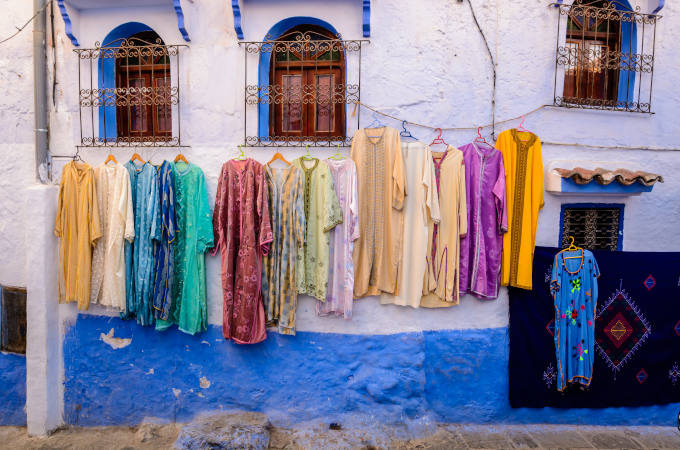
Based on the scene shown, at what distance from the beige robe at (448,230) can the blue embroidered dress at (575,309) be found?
3.43 feet

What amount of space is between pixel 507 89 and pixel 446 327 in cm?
244

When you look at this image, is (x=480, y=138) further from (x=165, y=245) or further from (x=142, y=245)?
(x=142, y=245)

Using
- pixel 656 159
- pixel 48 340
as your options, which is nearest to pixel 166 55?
pixel 48 340

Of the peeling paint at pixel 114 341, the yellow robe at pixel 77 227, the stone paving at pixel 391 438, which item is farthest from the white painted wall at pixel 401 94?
the stone paving at pixel 391 438

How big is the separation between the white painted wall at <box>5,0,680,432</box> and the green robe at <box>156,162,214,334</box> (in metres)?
0.14

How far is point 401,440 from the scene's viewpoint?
4.27m

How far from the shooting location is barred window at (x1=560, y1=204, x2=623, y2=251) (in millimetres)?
4523

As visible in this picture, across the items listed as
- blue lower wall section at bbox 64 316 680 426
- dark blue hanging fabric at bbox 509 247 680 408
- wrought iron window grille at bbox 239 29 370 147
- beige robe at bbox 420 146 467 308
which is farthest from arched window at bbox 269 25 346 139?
dark blue hanging fabric at bbox 509 247 680 408

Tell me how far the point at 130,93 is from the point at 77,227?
4.82ft

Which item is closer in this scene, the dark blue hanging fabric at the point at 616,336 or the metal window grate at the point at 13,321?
the dark blue hanging fabric at the point at 616,336

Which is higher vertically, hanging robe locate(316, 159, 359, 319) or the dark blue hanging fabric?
hanging robe locate(316, 159, 359, 319)

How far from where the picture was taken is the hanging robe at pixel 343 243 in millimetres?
4121

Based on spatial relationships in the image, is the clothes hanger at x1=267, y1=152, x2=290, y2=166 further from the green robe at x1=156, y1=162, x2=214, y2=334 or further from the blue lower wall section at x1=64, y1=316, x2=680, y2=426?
the blue lower wall section at x1=64, y1=316, x2=680, y2=426

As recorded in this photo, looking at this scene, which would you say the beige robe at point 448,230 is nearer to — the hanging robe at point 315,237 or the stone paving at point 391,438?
the hanging robe at point 315,237
